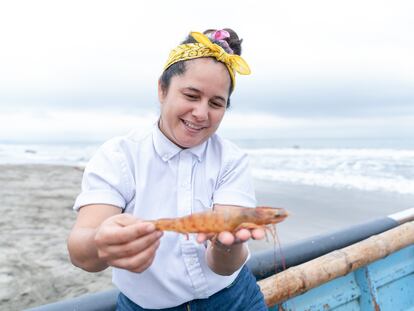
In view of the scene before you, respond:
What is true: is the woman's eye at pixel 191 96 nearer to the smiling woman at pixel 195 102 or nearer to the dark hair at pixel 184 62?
the smiling woman at pixel 195 102

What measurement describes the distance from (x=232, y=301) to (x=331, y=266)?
160 cm

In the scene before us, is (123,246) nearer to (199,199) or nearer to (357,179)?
(199,199)

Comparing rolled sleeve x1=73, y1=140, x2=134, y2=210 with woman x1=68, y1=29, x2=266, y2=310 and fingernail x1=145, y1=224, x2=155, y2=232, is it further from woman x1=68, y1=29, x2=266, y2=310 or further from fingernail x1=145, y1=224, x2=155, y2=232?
fingernail x1=145, y1=224, x2=155, y2=232

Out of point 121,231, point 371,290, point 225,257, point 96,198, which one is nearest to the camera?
point 121,231

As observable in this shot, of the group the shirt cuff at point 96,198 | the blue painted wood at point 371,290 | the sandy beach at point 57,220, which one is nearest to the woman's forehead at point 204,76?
the shirt cuff at point 96,198

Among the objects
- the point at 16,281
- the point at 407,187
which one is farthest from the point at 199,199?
the point at 407,187

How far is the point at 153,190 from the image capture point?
6.55 feet

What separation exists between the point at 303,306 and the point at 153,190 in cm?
218

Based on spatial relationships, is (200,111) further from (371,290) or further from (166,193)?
(371,290)

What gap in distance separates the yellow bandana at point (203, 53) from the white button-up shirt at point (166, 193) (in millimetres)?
405

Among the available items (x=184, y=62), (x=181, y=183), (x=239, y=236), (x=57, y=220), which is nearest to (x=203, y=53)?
(x=184, y=62)

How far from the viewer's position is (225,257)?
74.1 inches

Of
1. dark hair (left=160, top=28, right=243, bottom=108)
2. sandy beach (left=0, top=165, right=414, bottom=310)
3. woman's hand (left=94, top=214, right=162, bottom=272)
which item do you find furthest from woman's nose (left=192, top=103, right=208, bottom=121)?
sandy beach (left=0, top=165, right=414, bottom=310)

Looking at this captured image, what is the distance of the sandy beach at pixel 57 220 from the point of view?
5445mm
